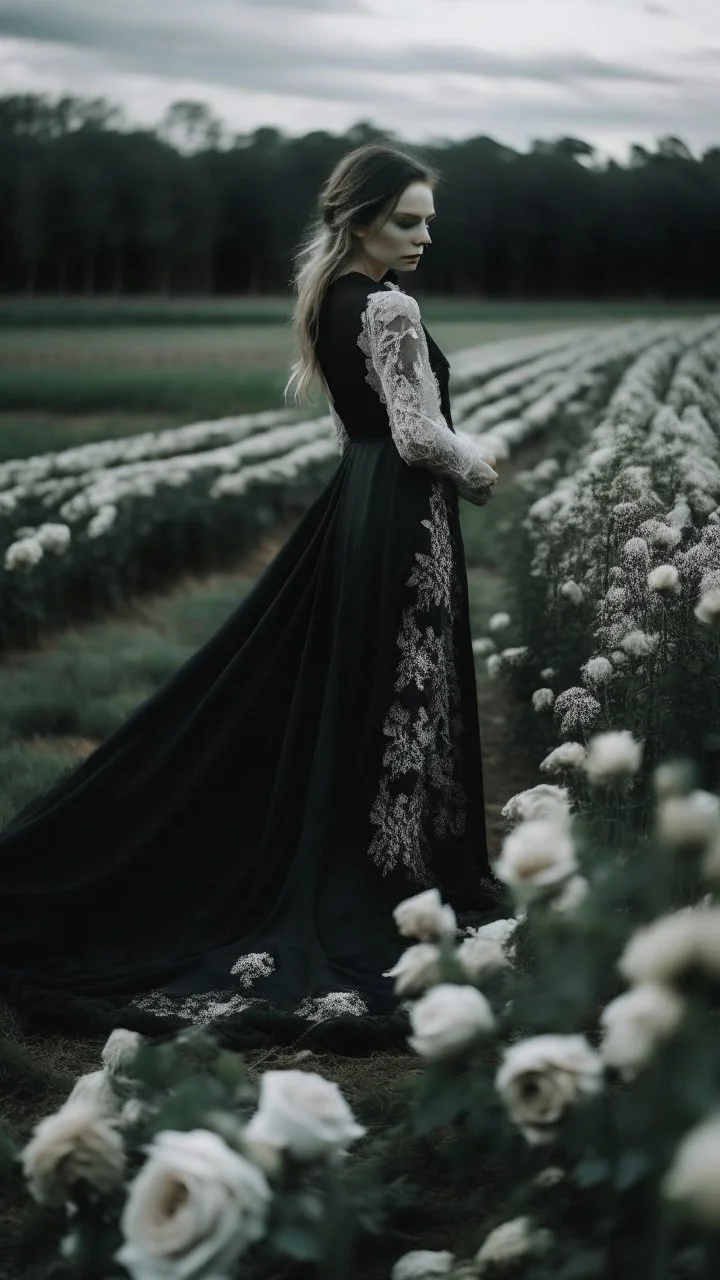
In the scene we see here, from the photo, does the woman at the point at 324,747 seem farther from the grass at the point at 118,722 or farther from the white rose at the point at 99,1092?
the white rose at the point at 99,1092

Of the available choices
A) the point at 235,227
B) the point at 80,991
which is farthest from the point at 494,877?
the point at 235,227

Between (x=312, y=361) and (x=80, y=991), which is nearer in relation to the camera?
(x=80, y=991)

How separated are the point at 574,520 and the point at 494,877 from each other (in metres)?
1.30

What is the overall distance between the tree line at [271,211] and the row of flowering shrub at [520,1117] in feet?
44.8

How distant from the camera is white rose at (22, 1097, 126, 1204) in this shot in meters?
1.50

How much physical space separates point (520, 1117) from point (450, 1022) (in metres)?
0.12

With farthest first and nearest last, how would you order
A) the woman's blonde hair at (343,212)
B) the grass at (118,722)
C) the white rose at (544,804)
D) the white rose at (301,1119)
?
the woman's blonde hair at (343,212) < the grass at (118,722) < the white rose at (544,804) < the white rose at (301,1119)

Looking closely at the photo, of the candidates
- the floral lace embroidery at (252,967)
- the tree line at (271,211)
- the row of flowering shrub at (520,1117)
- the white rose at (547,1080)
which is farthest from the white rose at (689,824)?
the tree line at (271,211)

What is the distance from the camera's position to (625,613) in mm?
3459

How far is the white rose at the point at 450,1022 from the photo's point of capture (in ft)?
4.87

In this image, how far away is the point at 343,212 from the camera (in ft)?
11.6

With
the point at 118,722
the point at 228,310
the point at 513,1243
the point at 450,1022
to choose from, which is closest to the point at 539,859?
the point at 450,1022

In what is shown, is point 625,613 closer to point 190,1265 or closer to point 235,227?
point 190,1265

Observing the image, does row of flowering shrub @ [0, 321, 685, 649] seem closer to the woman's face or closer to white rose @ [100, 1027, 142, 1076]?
the woman's face
